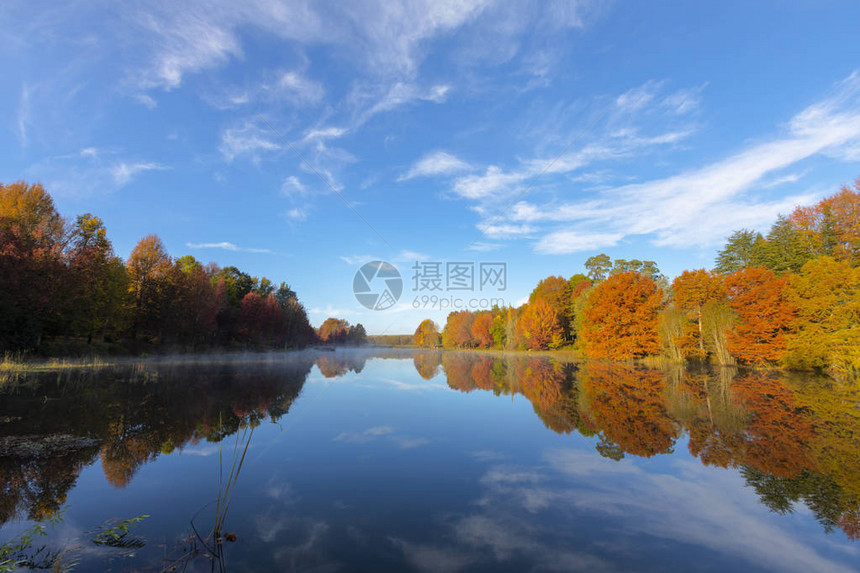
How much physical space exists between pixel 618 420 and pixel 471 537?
7439mm

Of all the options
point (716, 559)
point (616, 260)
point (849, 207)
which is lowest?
point (716, 559)

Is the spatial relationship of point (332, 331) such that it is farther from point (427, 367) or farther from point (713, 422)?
point (713, 422)

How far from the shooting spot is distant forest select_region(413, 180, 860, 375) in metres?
20.1

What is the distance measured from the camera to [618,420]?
9.80 metres

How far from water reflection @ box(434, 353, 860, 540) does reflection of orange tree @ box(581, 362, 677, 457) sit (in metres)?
0.03

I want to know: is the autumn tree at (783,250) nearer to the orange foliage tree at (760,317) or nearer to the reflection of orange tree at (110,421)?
the orange foliage tree at (760,317)

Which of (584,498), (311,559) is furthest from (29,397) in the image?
(584,498)

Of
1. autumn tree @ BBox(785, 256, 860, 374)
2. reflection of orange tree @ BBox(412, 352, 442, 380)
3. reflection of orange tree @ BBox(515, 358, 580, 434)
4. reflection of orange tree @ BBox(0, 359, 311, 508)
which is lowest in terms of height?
reflection of orange tree @ BBox(412, 352, 442, 380)

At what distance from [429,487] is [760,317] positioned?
29.3 meters

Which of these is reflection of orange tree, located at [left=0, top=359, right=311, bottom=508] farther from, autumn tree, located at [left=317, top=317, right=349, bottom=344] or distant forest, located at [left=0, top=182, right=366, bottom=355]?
autumn tree, located at [left=317, top=317, right=349, bottom=344]

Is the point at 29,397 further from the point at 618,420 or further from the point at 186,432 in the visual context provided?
the point at 618,420

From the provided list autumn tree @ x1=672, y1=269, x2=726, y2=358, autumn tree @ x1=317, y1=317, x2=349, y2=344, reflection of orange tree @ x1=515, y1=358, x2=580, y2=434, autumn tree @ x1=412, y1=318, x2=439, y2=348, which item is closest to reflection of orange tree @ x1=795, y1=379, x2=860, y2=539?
reflection of orange tree @ x1=515, y1=358, x2=580, y2=434

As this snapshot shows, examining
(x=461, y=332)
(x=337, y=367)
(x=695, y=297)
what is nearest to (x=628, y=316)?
(x=695, y=297)

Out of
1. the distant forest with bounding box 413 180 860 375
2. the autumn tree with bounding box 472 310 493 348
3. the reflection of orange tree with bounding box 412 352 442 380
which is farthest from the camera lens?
the autumn tree with bounding box 472 310 493 348
